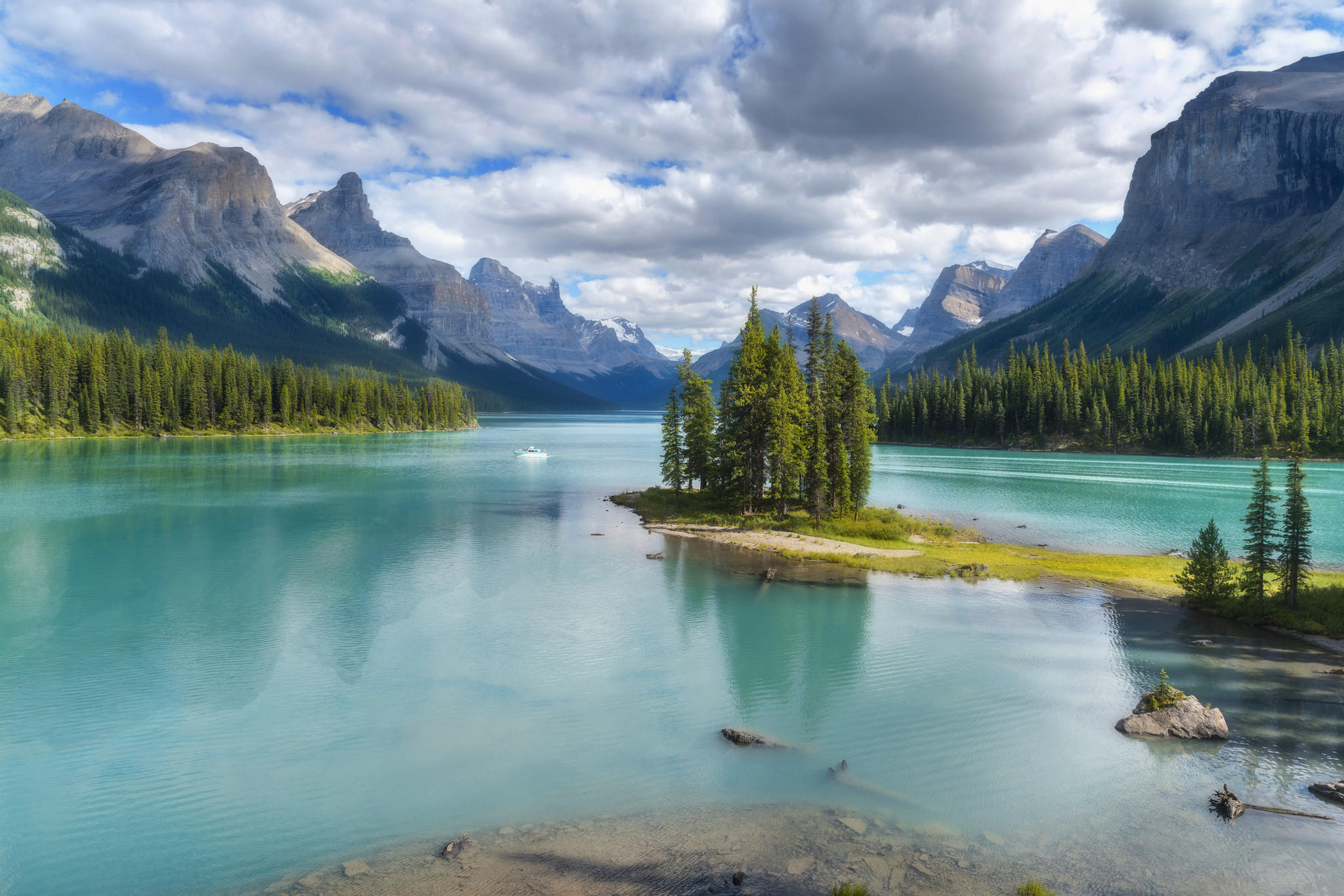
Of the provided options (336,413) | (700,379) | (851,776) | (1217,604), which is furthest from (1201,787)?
(336,413)

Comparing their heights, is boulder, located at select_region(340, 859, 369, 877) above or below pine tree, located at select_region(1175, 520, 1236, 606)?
below

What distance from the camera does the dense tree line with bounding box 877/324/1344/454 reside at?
135 metres

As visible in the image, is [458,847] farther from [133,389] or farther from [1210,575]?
[133,389]

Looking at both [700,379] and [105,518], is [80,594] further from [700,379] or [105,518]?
[700,379]

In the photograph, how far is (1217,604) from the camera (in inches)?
1348

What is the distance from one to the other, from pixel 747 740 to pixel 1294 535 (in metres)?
27.3

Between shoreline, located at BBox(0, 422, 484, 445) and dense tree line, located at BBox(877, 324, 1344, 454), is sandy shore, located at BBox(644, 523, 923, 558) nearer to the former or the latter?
dense tree line, located at BBox(877, 324, 1344, 454)

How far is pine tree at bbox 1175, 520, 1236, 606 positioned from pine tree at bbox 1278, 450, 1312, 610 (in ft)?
6.82

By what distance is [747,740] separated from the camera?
21.1 m

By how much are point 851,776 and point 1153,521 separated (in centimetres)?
6085

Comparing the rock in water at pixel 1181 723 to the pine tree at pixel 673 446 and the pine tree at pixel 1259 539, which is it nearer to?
the pine tree at pixel 1259 539

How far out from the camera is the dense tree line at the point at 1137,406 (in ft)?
444

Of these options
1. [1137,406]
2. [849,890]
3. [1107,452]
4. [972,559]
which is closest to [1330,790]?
[849,890]

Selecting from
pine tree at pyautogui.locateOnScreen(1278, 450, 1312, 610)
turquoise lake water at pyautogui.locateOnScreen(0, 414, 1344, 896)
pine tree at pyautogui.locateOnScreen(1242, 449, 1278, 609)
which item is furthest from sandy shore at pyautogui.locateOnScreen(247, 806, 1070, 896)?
pine tree at pyautogui.locateOnScreen(1242, 449, 1278, 609)
